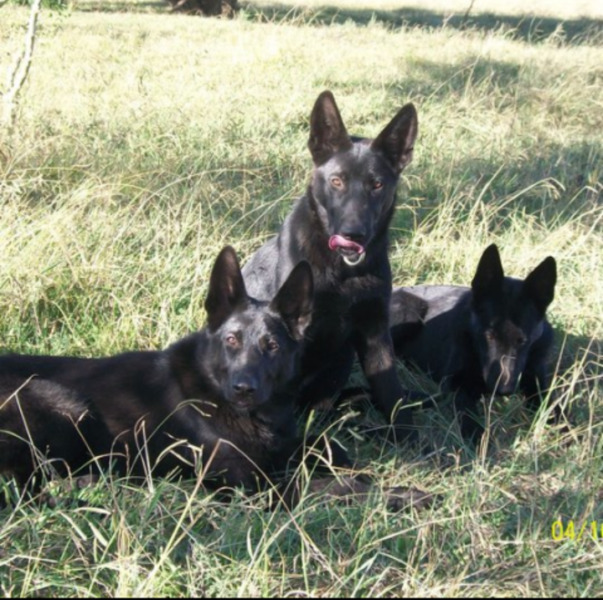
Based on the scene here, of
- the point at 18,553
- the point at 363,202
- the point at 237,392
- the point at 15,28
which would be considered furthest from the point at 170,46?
the point at 18,553

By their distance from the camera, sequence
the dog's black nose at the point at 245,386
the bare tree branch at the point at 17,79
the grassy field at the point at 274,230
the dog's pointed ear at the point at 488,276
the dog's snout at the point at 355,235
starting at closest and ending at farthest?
the grassy field at the point at 274,230, the dog's black nose at the point at 245,386, the dog's snout at the point at 355,235, the dog's pointed ear at the point at 488,276, the bare tree branch at the point at 17,79

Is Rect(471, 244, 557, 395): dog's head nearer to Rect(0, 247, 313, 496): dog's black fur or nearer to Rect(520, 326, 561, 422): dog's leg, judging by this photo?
Rect(520, 326, 561, 422): dog's leg

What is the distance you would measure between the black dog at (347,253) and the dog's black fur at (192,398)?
481mm

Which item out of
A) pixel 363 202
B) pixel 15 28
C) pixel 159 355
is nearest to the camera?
pixel 159 355

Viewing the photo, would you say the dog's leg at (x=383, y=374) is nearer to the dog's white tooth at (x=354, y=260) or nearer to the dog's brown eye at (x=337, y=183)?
the dog's white tooth at (x=354, y=260)

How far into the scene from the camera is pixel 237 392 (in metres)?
3.81

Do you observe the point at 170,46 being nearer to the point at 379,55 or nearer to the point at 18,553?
the point at 379,55

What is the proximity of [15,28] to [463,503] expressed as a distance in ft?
28.8

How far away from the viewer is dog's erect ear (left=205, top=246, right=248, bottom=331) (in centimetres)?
400

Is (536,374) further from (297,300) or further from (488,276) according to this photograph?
(297,300)

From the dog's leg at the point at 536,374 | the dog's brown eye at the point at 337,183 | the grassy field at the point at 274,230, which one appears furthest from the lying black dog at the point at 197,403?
the dog's leg at the point at 536,374

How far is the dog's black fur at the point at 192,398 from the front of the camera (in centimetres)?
384

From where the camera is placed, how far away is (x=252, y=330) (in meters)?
3.99

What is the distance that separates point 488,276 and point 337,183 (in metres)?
0.88
